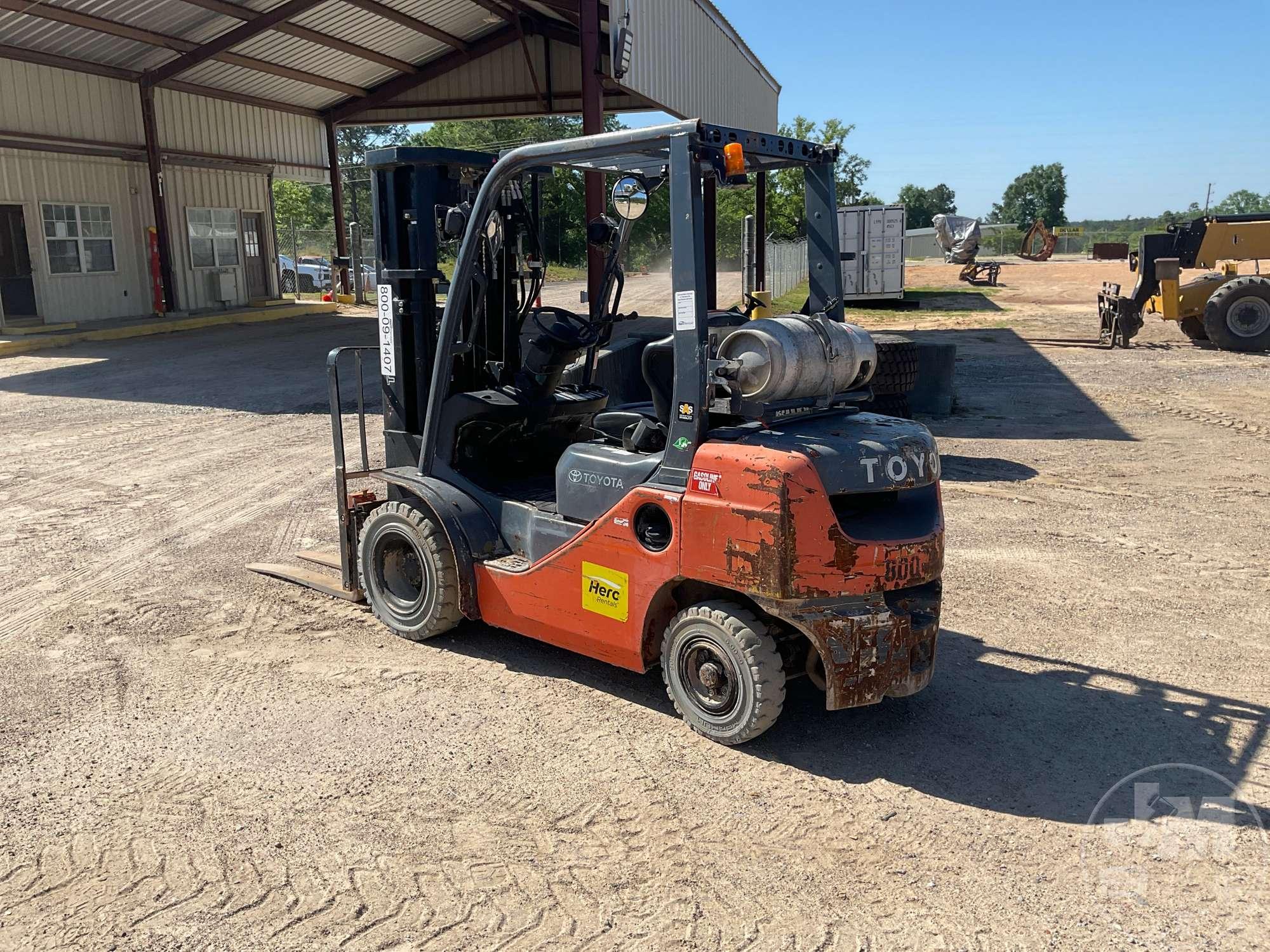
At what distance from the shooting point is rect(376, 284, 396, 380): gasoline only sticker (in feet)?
19.5

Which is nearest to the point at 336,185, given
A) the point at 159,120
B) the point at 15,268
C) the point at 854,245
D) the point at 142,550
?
the point at 159,120

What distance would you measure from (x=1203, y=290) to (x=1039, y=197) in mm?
99742

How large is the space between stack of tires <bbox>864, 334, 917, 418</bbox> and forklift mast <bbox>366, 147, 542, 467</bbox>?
5350mm

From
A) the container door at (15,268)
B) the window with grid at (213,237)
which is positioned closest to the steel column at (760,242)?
the window with grid at (213,237)

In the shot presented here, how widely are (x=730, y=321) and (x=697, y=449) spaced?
922 mm

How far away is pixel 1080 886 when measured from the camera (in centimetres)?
363

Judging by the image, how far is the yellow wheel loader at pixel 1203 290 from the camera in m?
18.9

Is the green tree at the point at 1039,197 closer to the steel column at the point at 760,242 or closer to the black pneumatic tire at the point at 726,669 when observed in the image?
the steel column at the point at 760,242

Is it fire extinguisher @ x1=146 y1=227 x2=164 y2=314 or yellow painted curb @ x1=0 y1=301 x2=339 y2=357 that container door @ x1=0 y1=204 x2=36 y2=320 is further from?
yellow painted curb @ x1=0 y1=301 x2=339 y2=357

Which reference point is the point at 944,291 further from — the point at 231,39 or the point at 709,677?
the point at 709,677

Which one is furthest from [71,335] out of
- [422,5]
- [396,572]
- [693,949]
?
[693,949]

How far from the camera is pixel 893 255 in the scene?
30016 mm

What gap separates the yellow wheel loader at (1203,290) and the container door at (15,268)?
22.5m

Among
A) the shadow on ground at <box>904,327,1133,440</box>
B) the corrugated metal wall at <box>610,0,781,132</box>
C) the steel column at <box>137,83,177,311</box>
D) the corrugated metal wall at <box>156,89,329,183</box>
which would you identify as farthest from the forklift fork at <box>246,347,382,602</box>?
the corrugated metal wall at <box>156,89,329,183</box>
